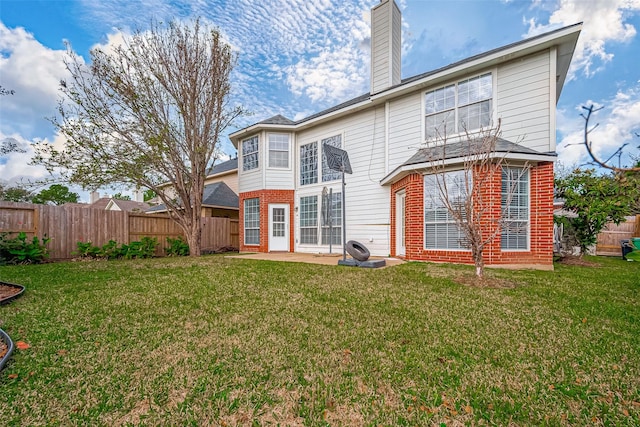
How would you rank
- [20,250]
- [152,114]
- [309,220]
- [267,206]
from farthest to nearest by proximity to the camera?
1. [267,206]
2. [309,220]
3. [152,114]
4. [20,250]

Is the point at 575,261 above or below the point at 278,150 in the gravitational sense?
below

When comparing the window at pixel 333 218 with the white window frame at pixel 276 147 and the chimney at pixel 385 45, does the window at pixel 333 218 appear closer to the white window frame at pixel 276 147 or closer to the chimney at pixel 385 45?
the white window frame at pixel 276 147

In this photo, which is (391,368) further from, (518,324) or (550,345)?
(518,324)

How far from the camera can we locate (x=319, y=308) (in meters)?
3.77

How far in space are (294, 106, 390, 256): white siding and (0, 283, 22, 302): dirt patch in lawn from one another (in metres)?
8.07

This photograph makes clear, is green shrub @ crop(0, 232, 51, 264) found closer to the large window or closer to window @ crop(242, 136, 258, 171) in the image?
window @ crop(242, 136, 258, 171)

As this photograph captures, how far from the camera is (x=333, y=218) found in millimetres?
10820

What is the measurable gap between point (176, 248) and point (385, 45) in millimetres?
10046

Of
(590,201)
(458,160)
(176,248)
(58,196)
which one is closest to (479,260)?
(458,160)

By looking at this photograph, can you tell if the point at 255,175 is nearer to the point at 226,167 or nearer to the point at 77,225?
the point at 77,225

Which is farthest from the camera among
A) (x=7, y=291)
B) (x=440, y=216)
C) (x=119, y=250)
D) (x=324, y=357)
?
(x=119, y=250)

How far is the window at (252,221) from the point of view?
12.3 m

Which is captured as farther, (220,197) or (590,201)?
(220,197)

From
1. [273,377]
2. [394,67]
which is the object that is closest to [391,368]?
[273,377]
